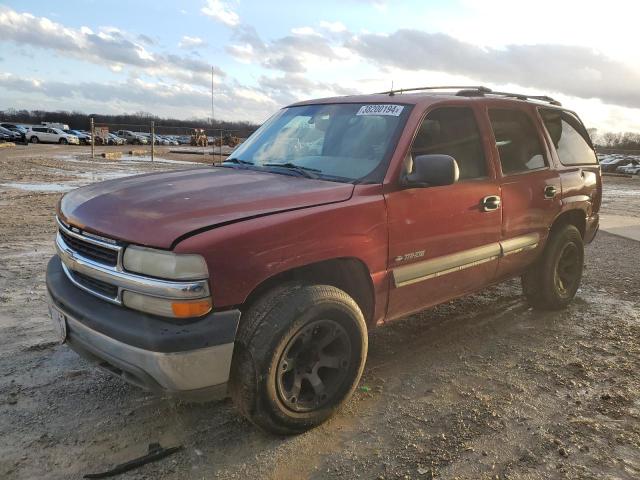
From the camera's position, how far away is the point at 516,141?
449cm

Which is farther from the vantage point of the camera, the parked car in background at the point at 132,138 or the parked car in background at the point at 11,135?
the parked car in background at the point at 132,138

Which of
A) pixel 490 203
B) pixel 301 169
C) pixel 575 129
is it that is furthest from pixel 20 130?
pixel 490 203

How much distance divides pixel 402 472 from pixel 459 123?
2.51 m

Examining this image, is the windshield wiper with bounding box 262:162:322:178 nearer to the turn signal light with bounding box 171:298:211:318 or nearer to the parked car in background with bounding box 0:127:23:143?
the turn signal light with bounding box 171:298:211:318

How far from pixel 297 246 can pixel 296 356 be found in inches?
24.2

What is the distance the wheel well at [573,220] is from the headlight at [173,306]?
12.0 ft

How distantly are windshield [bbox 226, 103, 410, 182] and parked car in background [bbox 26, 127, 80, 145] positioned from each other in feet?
171

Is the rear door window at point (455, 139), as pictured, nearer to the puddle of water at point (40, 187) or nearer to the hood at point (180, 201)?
the hood at point (180, 201)

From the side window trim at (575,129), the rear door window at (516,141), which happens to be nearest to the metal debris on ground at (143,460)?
the rear door window at (516,141)

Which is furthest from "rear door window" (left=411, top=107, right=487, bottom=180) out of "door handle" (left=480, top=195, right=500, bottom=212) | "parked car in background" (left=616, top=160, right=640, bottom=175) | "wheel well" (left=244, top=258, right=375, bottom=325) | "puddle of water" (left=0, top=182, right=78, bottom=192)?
"parked car in background" (left=616, top=160, right=640, bottom=175)

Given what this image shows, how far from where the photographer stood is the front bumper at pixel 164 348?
2463mm

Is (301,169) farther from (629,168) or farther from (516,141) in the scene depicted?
(629,168)

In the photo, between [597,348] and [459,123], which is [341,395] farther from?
[597,348]

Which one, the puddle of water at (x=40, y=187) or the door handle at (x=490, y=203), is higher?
the door handle at (x=490, y=203)
